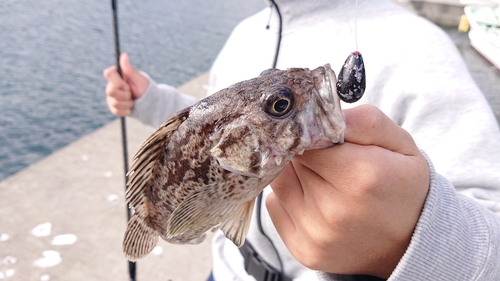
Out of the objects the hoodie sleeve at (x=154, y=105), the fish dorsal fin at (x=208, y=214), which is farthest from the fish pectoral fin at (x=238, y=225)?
the hoodie sleeve at (x=154, y=105)

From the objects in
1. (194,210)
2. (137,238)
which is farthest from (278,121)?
(137,238)

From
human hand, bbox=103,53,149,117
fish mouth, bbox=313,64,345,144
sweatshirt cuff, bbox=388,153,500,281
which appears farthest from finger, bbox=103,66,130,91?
sweatshirt cuff, bbox=388,153,500,281

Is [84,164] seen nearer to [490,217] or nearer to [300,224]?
[300,224]

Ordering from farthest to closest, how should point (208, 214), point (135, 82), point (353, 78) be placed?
point (135, 82), point (208, 214), point (353, 78)

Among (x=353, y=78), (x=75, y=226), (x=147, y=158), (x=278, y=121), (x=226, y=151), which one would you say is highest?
(x=353, y=78)

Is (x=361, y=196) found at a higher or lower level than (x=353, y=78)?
lower

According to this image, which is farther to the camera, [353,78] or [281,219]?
[281,219]

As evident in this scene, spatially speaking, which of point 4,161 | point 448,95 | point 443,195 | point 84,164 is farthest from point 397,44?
point 4,161

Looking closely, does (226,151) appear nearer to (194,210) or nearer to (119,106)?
(194,210)

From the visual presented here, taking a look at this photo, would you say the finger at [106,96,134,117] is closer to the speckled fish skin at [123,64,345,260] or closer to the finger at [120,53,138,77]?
the finger at [120,53,138,77]
